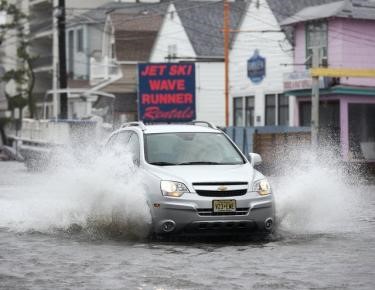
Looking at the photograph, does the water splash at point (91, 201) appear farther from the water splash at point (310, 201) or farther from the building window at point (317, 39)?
the building window at point (317, 39)

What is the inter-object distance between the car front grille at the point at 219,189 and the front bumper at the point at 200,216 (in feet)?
0.26

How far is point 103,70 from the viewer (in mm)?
60188

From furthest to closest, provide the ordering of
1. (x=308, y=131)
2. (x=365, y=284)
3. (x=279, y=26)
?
(x=279, y=26) < (x=308, y=131) < (x=365, y=284)

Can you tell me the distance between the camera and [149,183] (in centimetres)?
1313

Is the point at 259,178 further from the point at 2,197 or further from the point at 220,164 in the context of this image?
the point at 2,197

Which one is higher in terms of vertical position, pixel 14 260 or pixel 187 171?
pixel 187 171

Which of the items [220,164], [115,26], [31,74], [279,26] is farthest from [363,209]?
[31,74]

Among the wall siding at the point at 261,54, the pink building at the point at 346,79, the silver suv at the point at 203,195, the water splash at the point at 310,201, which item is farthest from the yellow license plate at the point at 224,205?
the wall siding at the point at 261,54

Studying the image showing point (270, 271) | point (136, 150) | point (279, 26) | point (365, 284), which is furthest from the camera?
point (279, 26)

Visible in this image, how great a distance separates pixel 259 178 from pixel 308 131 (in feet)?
74.4

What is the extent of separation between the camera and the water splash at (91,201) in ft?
43.7

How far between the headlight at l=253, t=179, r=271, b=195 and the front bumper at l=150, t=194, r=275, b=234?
159 millimetres

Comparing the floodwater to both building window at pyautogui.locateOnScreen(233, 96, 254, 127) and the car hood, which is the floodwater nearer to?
the car hood

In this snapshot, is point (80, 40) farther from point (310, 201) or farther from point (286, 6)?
point (310, 201)
